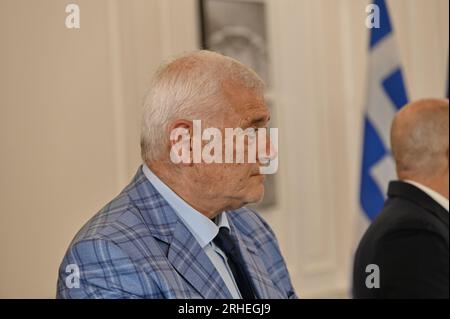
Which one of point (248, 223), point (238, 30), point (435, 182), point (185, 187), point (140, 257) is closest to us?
point (140, 257)

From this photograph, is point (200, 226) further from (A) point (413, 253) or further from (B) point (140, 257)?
(A) point (413, 253)

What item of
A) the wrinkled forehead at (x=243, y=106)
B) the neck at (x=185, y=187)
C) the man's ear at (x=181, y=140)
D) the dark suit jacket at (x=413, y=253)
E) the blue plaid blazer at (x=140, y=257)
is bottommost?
the dark suit jacket at (x=413, y=253)

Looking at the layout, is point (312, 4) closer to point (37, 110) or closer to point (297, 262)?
point (297, 262)

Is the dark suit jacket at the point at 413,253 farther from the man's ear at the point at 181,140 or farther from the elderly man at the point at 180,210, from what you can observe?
the man's ear at the point at 181,140

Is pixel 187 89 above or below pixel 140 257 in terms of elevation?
above

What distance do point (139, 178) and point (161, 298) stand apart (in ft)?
0.68

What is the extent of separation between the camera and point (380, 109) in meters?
1.88

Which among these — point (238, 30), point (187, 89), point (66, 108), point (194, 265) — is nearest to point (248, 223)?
point (194, 265)

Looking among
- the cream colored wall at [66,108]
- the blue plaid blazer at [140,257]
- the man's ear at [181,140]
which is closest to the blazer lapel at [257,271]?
the blue plaid blazer at [140,257]

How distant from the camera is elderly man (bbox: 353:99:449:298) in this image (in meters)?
1.42

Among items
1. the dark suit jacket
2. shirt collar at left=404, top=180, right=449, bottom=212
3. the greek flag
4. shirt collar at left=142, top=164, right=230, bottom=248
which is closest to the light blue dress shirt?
shirt collar at left=142, top=164, right=230, bottom=248

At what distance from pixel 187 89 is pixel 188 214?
21 centimetres

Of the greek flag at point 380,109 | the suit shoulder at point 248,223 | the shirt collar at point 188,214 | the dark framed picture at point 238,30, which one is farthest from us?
the greek flag at point 380,109

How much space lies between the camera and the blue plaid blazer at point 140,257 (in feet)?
3.28
